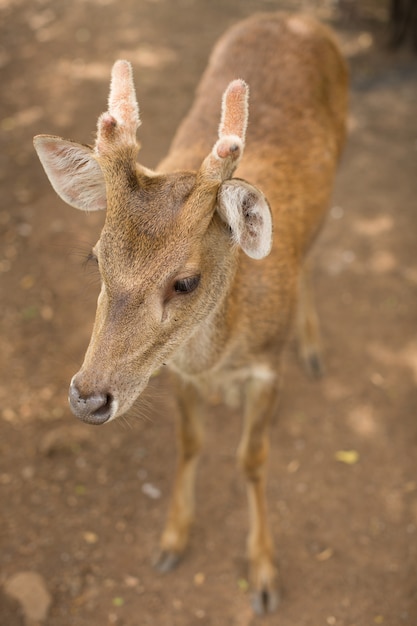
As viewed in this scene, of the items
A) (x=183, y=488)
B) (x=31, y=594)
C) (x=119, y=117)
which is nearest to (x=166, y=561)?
(x=183, y=488)

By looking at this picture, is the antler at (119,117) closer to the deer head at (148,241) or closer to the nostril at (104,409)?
the deer head at (148,241)

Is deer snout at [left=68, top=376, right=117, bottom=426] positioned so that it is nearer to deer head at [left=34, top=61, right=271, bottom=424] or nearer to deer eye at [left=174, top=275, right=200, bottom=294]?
deer head at [left=34, top=61, right=271, bottom=424]

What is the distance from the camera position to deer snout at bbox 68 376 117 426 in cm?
260

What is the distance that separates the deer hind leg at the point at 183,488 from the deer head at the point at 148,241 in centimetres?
131

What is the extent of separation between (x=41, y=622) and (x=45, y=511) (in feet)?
2.48

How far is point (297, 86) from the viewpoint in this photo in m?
4.44

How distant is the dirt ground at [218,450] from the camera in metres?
4.17

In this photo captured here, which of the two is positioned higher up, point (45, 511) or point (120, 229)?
point (120, 229)

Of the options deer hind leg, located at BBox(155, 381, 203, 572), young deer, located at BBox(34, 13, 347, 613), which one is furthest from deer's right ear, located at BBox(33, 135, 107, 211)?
deer hind leg, located at BBox(155, 381, 203, 572)

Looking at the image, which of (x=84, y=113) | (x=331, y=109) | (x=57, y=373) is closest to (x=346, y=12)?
(x=84, y=113)

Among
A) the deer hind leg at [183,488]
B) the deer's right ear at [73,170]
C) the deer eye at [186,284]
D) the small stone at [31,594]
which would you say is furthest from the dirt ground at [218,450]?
the deer eye at [186,284]

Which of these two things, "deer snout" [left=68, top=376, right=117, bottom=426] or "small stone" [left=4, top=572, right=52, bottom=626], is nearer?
"deer snout" [left=68, top=376, right=117, bottom=426]

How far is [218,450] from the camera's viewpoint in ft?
16.2

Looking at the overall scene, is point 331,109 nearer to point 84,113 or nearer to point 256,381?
point 256,381
